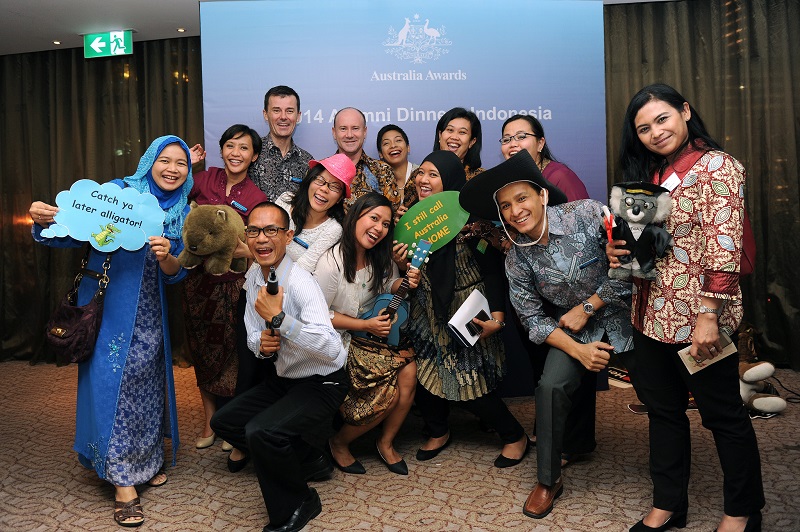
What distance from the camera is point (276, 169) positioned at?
3736 mm

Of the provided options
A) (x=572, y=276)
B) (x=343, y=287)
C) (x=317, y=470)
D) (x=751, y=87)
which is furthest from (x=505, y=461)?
(x=751, y=87)

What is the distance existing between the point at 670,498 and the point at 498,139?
2.37 metres

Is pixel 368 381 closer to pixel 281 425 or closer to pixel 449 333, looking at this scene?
pixel 449 333

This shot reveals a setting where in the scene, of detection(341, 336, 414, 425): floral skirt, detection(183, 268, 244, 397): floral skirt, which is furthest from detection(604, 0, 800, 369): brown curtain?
detection(183, 268, 244, 397): floral skirt

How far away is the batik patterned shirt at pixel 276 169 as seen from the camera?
3.67 m

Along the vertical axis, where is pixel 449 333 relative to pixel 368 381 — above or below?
above

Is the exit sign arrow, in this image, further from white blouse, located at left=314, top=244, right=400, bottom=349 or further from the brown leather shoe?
the brown leather shoe

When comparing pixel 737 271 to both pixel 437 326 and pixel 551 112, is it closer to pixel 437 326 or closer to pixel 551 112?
pixel 437 326

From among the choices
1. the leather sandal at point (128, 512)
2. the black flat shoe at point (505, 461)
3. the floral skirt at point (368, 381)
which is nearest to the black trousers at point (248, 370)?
the floral skirt at point (368, 381)

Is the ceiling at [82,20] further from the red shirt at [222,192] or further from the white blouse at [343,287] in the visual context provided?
the white blouse at [343,287]

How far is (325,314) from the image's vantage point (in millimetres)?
2682

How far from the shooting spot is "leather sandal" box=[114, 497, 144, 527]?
2.71 meters

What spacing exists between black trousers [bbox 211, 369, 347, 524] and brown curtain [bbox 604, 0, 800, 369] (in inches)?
135

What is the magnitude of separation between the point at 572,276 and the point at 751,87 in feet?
10.6
